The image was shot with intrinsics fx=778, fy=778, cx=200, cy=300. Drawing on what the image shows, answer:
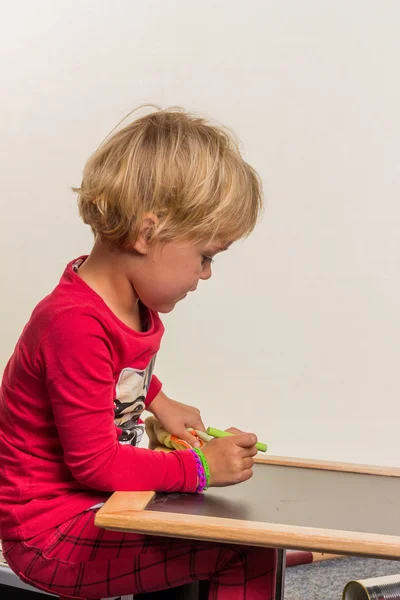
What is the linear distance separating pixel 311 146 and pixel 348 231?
202mm

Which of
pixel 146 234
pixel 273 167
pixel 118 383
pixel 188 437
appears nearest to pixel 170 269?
pixel 146 234

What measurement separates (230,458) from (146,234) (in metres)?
0.27

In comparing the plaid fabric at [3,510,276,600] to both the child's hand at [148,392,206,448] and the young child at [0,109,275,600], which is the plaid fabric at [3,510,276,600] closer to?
the young child at [0,109,275,600]

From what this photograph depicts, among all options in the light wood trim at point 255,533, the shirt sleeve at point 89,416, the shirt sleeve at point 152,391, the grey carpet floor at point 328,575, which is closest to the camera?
the light wood trim at point 255,533

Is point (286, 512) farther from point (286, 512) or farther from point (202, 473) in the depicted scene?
point (202, 473)

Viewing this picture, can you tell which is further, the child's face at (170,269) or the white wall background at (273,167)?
the white wall background at (273,167)

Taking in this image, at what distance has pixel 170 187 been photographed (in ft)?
2.88

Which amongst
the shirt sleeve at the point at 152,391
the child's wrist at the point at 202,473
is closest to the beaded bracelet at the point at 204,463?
the child's wrist at the point at 202,473

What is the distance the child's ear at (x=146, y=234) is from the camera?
0.89 m

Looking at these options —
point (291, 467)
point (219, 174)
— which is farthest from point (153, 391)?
point (219, 174)

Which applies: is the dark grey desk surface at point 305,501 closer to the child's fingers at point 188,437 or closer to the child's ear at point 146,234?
the child's fingers at point 188,437

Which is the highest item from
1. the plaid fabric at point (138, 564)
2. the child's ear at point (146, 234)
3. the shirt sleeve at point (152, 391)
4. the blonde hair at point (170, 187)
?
the blonde hair at point (170, 187)

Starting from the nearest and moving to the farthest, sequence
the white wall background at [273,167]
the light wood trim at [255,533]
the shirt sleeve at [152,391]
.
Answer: the light wood trim at [255,533]
the shirt sleeve at [152,391]
the white wall background at [273,167]

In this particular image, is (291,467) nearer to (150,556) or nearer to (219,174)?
(150,556)
